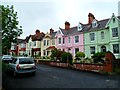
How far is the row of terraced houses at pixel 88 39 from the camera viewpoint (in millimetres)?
34031

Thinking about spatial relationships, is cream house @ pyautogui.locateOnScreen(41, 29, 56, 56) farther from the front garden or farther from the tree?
the tree

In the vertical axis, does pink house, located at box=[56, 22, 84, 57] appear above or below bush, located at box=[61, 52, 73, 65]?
above

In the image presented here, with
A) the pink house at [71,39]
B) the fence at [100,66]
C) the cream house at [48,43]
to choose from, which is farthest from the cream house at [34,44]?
the fence at [100,66]

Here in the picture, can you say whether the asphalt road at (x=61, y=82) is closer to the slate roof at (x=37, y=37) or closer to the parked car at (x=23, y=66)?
the parked car at (x=23, y=66)

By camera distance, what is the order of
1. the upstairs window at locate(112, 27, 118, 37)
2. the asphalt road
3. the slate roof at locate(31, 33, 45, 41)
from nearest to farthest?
the asphalt road < the upstairs window at locate(112, 27, 118, 37) < the slate roof at locate(31, 33, 45, 41)

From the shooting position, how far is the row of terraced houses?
34031 mm

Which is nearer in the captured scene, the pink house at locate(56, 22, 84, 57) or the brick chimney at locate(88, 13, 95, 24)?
the pink house at locate(56, 22, 84, 57)

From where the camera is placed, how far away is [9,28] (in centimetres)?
2541

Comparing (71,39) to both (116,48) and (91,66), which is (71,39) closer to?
(116,48)

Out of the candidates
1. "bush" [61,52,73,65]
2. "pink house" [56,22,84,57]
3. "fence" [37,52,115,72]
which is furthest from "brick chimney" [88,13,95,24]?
"fence" [37,52,115,72]

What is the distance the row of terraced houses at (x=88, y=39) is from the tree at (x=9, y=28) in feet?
25.0

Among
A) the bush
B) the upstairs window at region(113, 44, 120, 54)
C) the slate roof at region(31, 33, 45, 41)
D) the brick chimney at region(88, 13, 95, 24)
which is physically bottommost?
the bush

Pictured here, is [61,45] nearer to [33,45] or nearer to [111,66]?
[33,45]

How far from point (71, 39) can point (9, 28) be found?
21.4 metres
